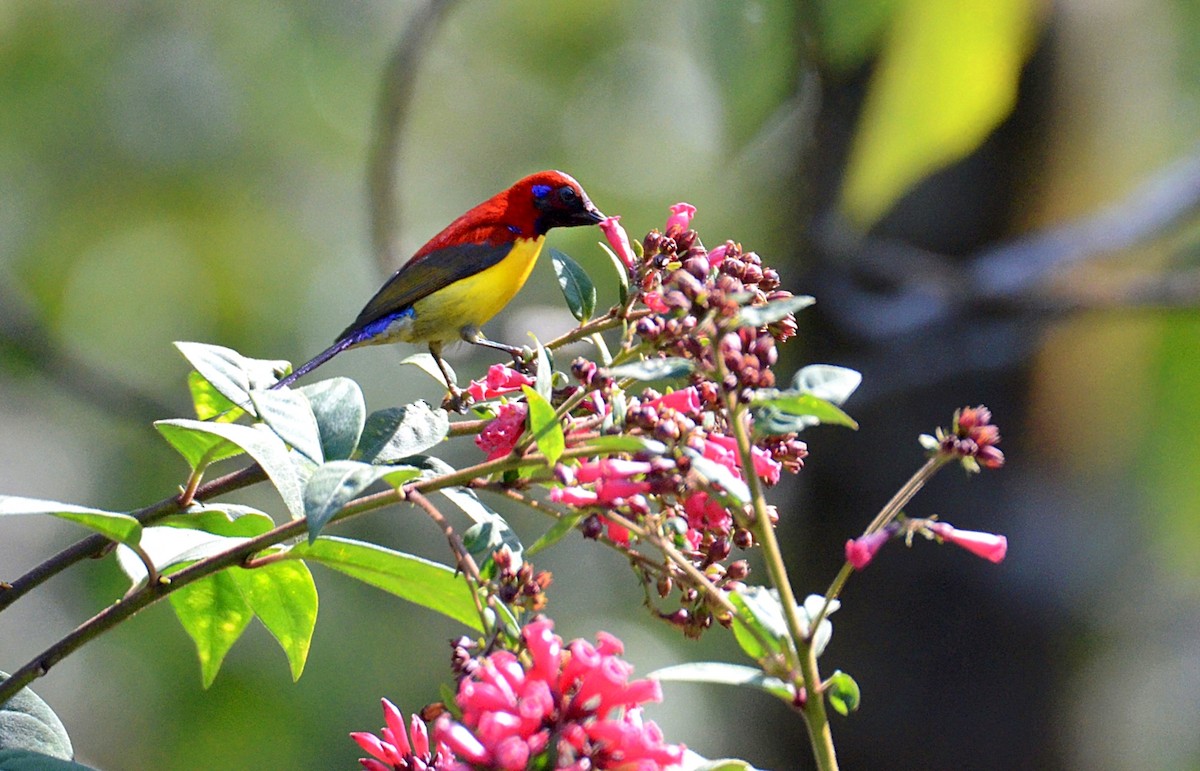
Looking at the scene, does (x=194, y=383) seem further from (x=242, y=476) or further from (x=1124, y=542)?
(x=1124, y=542)

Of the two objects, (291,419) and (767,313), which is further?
(291,419)

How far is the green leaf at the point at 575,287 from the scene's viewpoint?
1.96 m

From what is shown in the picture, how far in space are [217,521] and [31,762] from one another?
15.1 inches

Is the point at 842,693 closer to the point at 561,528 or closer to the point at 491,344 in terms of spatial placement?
the point at 561,528

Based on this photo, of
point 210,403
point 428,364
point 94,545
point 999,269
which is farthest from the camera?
point 999,269

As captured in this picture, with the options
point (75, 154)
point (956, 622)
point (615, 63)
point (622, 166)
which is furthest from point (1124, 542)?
point (75, 154)

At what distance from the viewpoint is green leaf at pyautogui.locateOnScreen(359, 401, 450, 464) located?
1.75 meters

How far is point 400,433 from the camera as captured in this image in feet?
5.82

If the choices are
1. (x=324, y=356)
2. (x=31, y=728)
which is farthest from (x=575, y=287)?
(x=324, y=356)

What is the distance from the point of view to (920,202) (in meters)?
7.00

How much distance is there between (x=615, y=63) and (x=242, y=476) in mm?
10361

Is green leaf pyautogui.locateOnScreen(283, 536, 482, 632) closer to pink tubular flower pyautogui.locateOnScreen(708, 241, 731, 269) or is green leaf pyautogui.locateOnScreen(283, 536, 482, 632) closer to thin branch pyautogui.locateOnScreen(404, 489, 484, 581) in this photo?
thin branch pyautogui.locateOnScreen(404, 489, 484, 581)

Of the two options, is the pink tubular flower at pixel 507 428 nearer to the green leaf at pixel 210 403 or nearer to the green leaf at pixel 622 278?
the green leaf at pixel 622 278

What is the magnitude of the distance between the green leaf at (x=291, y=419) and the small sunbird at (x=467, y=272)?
198cm
